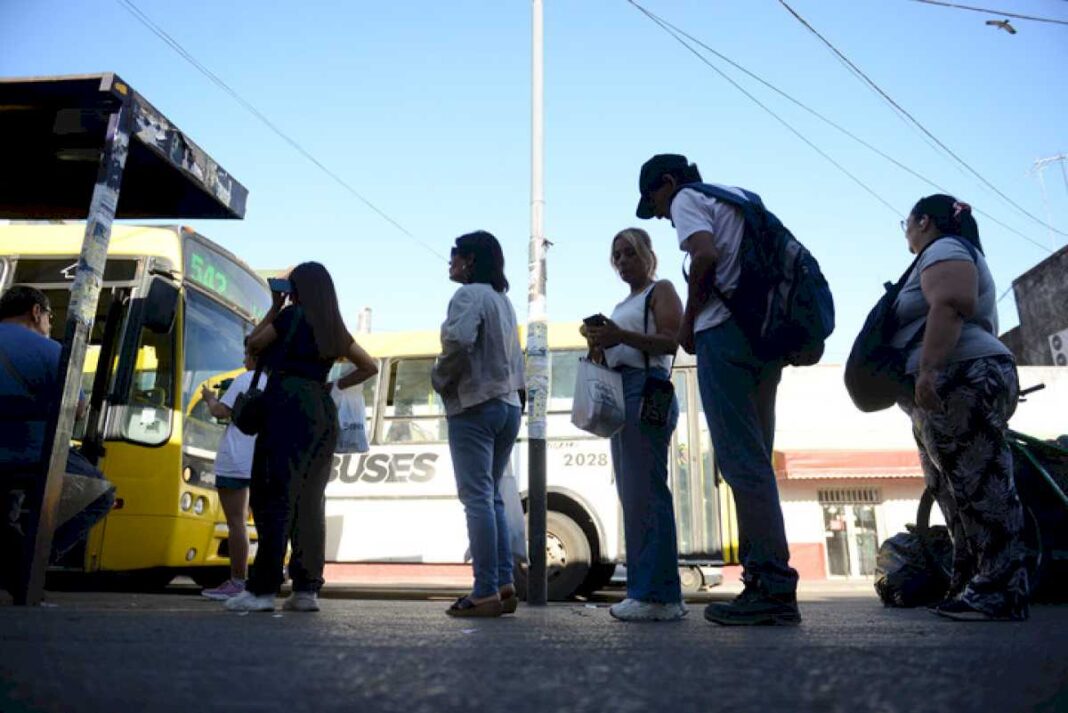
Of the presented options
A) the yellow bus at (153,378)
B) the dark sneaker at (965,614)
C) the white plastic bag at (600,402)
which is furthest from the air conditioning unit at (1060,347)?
the white plastic bag at (600,402)

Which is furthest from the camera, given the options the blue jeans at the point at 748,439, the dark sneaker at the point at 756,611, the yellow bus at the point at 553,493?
the yellow bus at the point at 553,493

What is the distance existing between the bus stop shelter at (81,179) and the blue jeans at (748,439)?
290 centimetres

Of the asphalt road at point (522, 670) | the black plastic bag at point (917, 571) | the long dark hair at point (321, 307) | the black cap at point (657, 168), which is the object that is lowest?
the asphalt road at point (522, 670)

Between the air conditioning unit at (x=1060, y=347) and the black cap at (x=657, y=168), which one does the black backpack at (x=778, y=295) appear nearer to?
the black cap at (x=657, y=168)

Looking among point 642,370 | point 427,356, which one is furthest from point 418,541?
point 642,370

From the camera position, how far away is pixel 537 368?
6.20m

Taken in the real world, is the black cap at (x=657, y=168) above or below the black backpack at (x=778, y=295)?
above

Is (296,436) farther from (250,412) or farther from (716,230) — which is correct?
(716,230)

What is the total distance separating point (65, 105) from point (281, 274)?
4.34ft

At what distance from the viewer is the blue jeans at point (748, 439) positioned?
273 centimetres

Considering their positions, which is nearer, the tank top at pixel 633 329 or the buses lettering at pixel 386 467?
the tank top at pixel 633 329

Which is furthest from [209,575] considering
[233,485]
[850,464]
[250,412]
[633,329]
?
[850,464]

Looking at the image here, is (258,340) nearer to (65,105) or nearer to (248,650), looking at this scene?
(65,105)

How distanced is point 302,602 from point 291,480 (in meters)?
0.59
